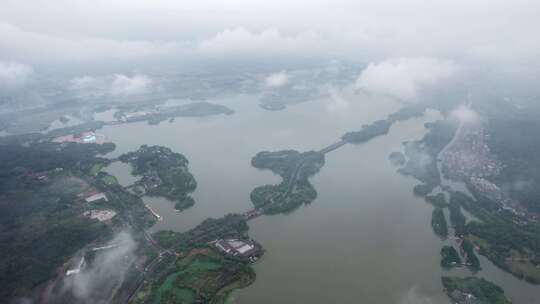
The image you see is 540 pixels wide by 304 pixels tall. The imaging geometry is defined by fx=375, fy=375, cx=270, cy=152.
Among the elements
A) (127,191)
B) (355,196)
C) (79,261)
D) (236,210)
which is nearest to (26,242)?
(79,261)

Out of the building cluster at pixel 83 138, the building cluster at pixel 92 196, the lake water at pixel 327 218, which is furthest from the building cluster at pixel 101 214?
the building cluster at pixel 83 138

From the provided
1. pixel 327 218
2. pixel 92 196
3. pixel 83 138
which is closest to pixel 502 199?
pixel 327 218

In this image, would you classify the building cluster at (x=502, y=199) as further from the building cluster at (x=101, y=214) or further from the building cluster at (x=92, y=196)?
the building cluster at (x=92, y=196)

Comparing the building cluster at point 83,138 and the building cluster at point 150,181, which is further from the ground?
the building cluster at point 83,138

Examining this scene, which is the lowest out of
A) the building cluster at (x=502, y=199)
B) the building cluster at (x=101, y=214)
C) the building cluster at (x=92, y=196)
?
the building cluster at (x=502, y=199)

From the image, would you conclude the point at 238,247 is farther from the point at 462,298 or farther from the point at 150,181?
the point at 150,181

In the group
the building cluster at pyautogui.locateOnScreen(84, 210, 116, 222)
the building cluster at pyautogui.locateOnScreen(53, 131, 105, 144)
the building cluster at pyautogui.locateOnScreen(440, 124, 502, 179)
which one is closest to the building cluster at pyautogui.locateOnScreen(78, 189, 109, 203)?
the building cluster at pyautogui.locateOnScreen(84, 210, 116, 222)

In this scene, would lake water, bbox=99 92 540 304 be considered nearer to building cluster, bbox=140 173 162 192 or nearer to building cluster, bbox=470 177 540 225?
building cluster, bbox=140 173 162 192
